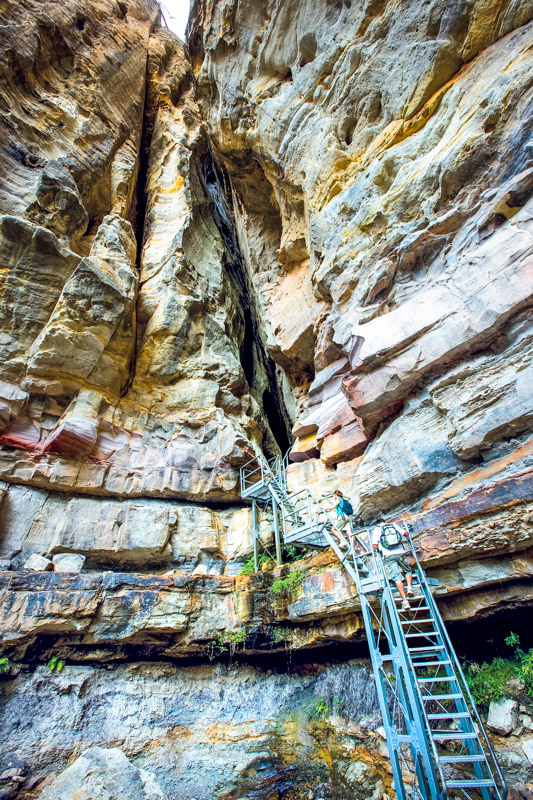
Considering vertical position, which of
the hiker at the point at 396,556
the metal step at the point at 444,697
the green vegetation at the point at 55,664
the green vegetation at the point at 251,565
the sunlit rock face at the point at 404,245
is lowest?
the metal step at the point at 444,697

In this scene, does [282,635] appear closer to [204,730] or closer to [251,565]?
[251,565]

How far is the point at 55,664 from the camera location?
7.66m

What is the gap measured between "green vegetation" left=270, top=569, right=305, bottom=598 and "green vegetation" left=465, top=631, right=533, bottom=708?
320 centimetres

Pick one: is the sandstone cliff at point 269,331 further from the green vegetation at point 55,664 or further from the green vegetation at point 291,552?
the green vegetation at point 291,552

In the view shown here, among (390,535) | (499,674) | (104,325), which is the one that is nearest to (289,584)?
(390,535)

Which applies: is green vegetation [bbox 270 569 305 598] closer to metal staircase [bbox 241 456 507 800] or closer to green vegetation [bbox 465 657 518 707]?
metal staircase [bbox 241 456 507 800]

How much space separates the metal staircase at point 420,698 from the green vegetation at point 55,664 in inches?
202

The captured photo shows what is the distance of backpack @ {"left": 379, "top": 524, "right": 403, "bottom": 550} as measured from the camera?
5754 mm

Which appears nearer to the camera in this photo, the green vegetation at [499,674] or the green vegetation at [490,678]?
the green vegetation at [499,674]

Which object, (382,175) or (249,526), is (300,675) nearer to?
(249,526)

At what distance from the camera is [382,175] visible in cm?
959

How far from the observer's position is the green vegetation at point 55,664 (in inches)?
299

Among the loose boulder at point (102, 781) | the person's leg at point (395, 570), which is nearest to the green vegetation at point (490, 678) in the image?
the person's leg at point (395, 570)

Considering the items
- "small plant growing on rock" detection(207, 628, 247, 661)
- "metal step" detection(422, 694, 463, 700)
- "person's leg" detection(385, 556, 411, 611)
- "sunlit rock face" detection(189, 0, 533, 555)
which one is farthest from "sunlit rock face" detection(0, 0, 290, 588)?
"metal step" detection(422, 694, 463, 700)
